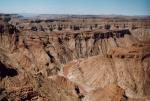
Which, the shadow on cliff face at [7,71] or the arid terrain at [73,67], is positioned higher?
the shadow on cliff face at [7,71]

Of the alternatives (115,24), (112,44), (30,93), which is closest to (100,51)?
(112,44)

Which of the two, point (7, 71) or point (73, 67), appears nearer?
point (7, 71)

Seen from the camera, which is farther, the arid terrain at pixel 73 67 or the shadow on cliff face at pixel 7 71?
the shadow on cliff face at pixel 7 71

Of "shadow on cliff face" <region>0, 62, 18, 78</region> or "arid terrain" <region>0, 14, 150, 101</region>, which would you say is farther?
"shadow on cliff face" <region>0, 62, 18, 78</region>

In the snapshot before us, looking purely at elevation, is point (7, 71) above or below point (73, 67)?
above

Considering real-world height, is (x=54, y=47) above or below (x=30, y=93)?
below

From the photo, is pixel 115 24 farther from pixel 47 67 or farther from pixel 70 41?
pixel 47 67

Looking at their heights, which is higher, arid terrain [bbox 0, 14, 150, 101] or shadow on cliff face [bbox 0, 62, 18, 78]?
shadow on cliff face [bbox 0, 62, 18, 78]

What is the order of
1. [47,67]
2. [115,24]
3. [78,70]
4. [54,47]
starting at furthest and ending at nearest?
[115,24], [54,47], [47,67], [78,70]
